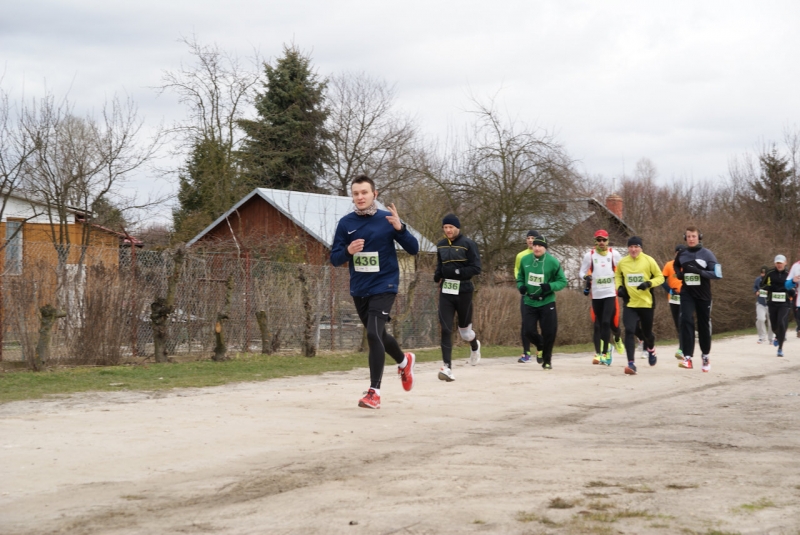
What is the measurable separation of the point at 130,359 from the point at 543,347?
6.31 meters

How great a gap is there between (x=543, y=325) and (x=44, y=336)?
704 cm

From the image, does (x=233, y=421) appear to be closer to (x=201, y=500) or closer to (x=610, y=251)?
(x=201, y=500)

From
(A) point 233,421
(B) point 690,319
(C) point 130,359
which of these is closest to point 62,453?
(A) point 233,421

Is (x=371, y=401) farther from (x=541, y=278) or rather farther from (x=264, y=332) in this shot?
(x=264, y=332)

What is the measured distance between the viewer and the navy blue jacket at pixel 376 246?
8523 mm

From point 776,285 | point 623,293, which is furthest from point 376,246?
point 776,285

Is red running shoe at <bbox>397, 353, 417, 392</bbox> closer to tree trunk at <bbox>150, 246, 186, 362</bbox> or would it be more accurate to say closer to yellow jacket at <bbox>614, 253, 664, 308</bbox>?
yellow jacket at <bbox>614, 253, 664, 308</bbox>

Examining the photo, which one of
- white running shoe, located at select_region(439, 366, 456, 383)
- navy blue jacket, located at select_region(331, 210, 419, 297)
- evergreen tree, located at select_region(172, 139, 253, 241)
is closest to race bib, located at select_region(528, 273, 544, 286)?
white running shoe, located at select_region(439, 366, 456, 383)

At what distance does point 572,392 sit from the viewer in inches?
409

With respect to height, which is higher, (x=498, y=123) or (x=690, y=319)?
(x=498, y=123)

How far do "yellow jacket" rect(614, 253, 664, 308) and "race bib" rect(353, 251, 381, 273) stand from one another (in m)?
6.20

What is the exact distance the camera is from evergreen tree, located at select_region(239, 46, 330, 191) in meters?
46.7

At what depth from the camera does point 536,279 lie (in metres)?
13.5

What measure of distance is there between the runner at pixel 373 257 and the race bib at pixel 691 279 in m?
6.25
